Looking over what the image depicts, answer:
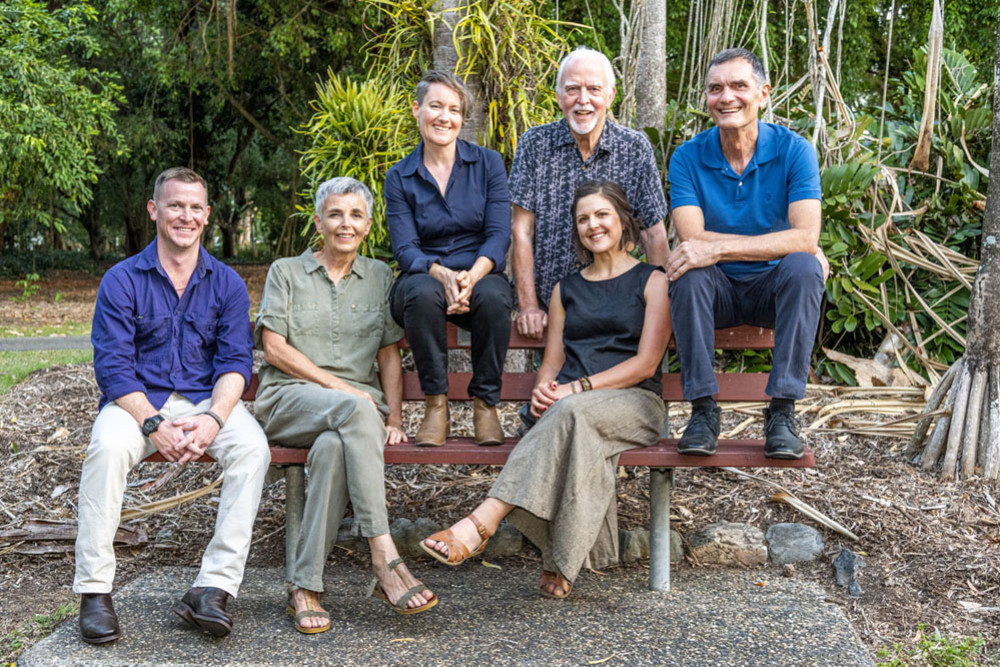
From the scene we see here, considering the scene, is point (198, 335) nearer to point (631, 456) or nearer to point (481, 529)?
point (481, 529)

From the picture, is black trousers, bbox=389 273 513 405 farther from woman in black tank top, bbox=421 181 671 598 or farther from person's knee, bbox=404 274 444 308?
woman in black tank top, bbox=421 181 671 598

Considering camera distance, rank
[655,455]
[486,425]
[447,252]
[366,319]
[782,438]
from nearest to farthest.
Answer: [782,438], [655,455], [486,425], [366,319], [447,252]

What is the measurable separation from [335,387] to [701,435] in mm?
1322

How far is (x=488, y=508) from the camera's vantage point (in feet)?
10.4

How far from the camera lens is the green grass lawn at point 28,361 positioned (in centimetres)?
646

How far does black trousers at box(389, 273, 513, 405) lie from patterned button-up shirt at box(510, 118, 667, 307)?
401mm

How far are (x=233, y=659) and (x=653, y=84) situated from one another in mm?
3998

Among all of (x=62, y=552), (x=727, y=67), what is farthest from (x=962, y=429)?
(x=62, y=552)

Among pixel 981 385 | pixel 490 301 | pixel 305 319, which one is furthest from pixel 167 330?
pixel 981 385

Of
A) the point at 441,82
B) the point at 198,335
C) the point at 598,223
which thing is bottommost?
the point at 198,335

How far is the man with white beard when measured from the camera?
12.5 ft

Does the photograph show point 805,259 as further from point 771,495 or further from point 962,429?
point 962,429

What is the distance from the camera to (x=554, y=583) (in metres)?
3.40

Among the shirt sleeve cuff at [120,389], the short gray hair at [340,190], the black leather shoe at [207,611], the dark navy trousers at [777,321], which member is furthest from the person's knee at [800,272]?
the shirt sleeve cuff at [120,389]
